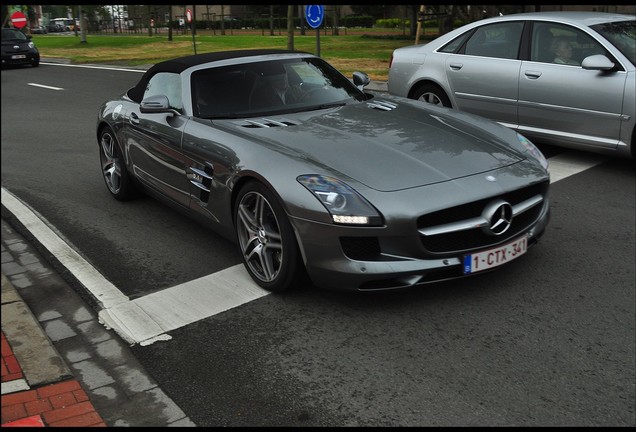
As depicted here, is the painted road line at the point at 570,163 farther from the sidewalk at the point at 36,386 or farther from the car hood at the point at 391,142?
the sidewalk at the point at 36,386

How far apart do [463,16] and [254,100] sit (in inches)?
1189

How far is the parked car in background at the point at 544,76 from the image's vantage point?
6.78m

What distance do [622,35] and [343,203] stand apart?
4.78 meters

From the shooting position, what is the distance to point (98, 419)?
3.00 metres

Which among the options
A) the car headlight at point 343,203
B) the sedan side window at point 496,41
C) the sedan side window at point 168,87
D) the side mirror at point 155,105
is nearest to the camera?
the car headlight at point 343,203

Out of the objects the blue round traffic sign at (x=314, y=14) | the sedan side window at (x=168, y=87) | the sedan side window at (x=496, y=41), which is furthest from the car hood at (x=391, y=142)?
the blue round traffic sign at (x=314, y=14)

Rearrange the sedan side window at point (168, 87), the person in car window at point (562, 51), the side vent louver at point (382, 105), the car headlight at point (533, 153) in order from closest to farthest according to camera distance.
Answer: the car headlight at point (533, 153) → the side vent louver at point (382, 105) → the sedan side window at point (168, 87) → the person in car window at point (562, 51)

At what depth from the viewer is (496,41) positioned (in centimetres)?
796

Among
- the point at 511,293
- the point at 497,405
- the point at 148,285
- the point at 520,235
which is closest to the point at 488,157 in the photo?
the point at 520,235

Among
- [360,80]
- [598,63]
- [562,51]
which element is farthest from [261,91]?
[562,51]

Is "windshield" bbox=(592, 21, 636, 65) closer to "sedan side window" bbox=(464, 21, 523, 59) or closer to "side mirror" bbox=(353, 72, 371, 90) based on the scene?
"sedan side window" bbox=(464, 21, 523, 59)

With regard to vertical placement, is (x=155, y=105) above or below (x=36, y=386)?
above

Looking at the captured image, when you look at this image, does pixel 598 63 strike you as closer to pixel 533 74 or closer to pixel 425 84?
pixel 533 74

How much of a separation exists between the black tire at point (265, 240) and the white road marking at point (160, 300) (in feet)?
0.50
